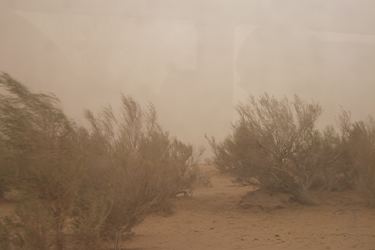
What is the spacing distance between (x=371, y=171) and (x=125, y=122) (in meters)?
7.93

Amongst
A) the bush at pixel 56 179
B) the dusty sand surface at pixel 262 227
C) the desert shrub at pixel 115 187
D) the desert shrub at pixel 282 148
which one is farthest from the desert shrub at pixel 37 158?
the desert shrub at pixel 282 148

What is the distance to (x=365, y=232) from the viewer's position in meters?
6.65

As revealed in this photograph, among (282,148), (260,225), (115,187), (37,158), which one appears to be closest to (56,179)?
(37,158)

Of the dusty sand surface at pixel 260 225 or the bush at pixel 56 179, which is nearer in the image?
the bush at pixel 56 179

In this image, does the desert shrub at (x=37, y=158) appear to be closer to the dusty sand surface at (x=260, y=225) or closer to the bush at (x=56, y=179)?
the bush at (x=56, y=179)

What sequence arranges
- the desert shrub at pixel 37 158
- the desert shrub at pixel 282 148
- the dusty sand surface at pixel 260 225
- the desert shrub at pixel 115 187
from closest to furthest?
the desert shrub at pixel 37 158 → the desert shrub at pixel 115 187 → the dusty sand surface at pixel 260 225 → the desert shrub at pixel 282 148

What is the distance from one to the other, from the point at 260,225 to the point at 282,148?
3118mm

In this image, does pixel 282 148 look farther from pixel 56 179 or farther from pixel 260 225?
pixel 56 179

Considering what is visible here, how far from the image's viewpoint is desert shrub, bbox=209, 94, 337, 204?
10.2m

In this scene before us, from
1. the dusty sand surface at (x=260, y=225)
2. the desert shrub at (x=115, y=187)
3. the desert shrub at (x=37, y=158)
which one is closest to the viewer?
the desert shrub at (x=37, y=158)

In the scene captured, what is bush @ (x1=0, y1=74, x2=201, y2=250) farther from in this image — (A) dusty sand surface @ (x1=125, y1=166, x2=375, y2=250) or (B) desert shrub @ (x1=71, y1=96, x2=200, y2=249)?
(A) dusty sand surface @ (x1=125, y1=166, x2=375, y2=250)

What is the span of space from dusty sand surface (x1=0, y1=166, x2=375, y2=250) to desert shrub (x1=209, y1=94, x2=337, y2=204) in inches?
25.5

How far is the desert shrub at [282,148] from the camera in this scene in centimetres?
1020

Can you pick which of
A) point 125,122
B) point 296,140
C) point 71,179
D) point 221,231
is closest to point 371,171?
point 296,140
